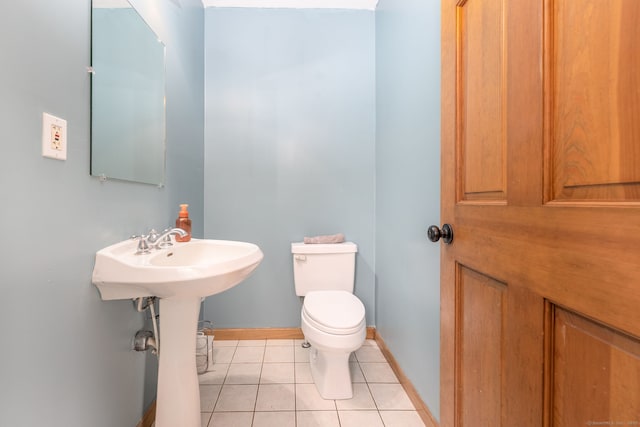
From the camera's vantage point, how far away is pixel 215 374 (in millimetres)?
1637

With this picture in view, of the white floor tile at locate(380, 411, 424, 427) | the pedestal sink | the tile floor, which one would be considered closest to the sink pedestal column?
the pedestal sink

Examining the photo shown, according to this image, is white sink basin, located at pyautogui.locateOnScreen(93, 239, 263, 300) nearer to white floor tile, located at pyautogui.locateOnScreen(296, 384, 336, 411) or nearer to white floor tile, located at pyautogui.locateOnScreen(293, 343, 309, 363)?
white floor tile, located at pyautogui.locateOnScreen(296, 384, 336, 411)

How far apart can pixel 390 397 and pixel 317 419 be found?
404 mm

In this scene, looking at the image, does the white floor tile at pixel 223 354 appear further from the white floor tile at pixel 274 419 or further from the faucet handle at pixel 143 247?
the faucet handle at pixel 143 247

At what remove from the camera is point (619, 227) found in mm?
388

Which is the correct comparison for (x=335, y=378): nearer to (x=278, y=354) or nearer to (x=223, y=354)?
(x=278, y=354)

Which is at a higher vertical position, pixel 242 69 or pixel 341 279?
pixel 242 69

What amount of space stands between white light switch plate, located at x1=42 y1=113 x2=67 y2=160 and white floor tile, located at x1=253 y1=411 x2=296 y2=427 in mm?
1291

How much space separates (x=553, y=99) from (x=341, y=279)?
1559 mm

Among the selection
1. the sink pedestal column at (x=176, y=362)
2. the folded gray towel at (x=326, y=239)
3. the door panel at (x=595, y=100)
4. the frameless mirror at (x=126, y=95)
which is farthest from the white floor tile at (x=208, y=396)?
the door panel at (x=595, y=100)

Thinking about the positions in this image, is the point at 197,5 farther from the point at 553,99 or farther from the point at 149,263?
the point at 553,99

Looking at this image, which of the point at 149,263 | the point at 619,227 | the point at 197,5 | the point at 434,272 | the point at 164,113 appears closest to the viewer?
the point at 619,227

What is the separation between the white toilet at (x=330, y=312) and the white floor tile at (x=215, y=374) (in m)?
0.53

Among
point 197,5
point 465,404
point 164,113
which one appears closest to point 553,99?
point 465,404
